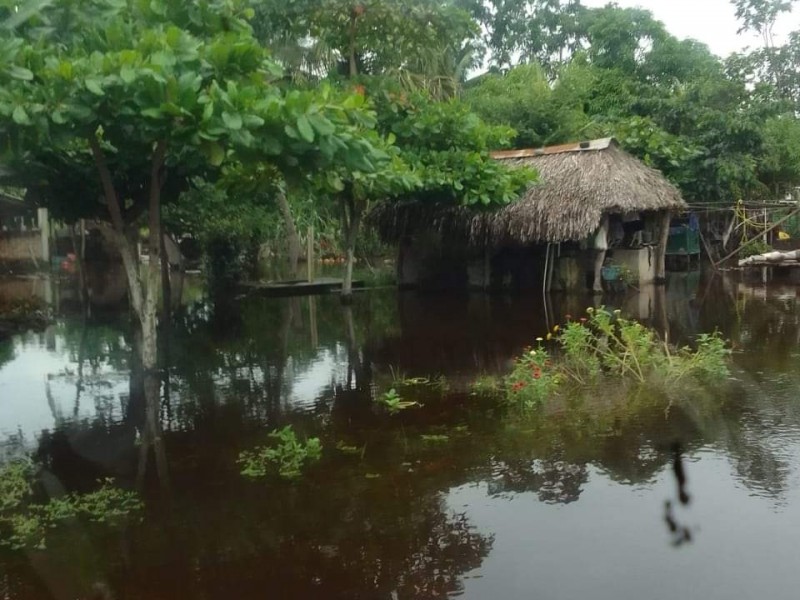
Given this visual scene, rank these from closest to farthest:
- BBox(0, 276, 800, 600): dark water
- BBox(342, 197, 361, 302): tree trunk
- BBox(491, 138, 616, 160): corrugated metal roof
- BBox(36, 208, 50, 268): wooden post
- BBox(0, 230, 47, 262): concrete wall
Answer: BBox(0, 276, 800, 600): dark water
BBox(342, 197, 361, 302): tree trunk
BBox(491, 138, 616, 160): corrugated metal roof
BBox(0, 230, 47, 262): concrete wall
BBox(36, 208, 50, 268): wooden post

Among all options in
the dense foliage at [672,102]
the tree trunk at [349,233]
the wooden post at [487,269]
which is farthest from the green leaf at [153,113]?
the dense foliage at [672,102]

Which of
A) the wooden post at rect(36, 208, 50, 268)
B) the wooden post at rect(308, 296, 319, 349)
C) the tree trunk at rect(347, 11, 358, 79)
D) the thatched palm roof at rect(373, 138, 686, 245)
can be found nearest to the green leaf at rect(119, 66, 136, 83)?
the wooden post at rect(308, 296, 319, 349)

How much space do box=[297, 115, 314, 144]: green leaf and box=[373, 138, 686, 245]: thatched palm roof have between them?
429 inches

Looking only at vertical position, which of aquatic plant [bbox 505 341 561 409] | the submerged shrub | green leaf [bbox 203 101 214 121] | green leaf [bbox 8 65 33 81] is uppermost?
green leaf [bbox 8 65 33 81]

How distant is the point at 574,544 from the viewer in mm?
4469

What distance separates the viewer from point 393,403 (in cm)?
752

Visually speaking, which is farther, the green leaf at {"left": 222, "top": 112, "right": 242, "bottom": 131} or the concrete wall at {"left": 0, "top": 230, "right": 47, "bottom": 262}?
the concrete wall at {"left": 0, "top": 230, "right": 47, "bottom": 262}

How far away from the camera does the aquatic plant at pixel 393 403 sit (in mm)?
7520

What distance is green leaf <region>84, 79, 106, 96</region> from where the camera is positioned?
6.06 metres

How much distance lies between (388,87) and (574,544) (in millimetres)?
12219

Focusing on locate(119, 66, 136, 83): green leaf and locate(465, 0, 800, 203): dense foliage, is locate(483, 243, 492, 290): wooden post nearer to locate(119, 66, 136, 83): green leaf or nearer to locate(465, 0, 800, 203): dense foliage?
locate(465, 0, 800, 203): dense foliage

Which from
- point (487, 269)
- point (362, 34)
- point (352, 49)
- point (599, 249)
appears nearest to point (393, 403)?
point (352, 49)

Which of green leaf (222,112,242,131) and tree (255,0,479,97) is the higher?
tree (255,0,479,97)

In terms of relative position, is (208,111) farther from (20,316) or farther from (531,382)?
(20,316)
